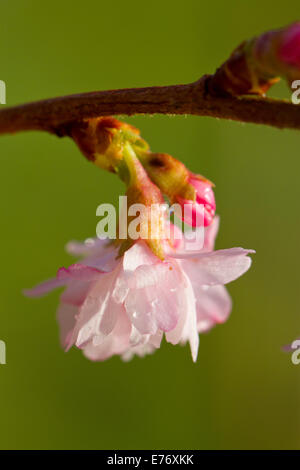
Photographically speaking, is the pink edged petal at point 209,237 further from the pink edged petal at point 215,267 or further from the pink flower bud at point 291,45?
the pink flower bud at point 291,45

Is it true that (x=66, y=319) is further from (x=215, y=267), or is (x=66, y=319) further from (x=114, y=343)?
(x=215, y=267)

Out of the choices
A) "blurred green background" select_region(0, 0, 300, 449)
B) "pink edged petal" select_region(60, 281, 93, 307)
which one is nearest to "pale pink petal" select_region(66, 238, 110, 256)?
"pink edged petal" select_region(60, 281, 93, 307)

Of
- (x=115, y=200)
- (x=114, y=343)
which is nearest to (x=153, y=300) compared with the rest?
(x=114, y=343)

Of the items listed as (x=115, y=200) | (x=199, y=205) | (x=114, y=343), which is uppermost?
(x=115, y=200)

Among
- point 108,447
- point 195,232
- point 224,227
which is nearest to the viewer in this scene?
point 195,232

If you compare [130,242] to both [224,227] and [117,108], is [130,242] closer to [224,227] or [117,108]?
[117,108]

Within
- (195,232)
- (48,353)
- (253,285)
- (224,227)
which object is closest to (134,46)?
(224,227)
